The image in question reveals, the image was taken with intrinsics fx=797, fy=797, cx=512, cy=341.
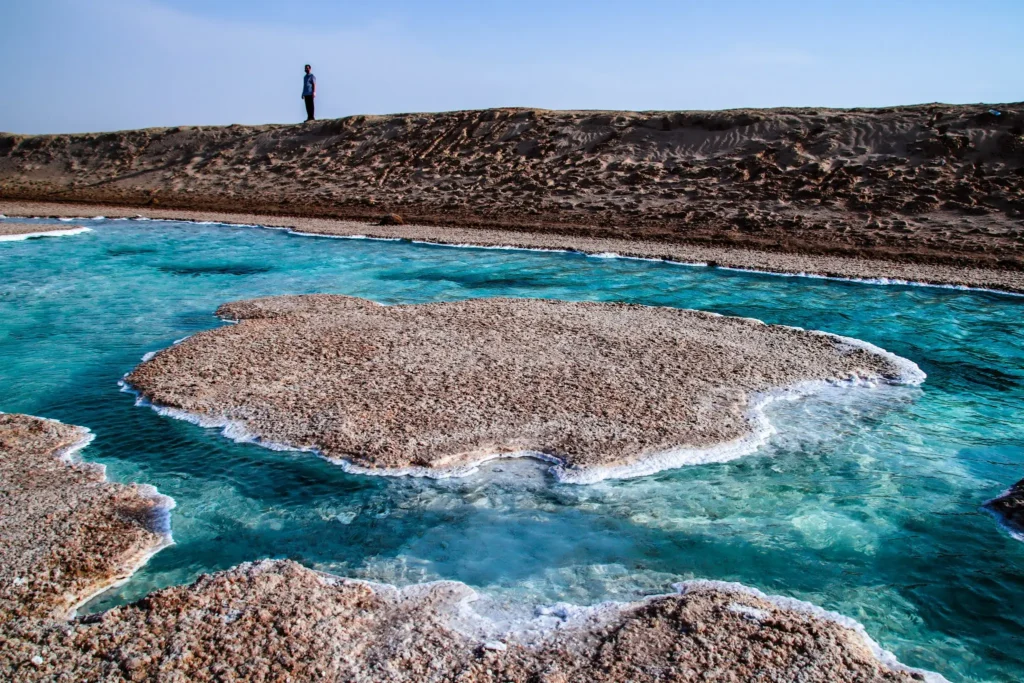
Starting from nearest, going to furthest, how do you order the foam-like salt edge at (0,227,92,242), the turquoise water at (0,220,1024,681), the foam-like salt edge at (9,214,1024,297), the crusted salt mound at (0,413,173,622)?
1. the crusted salt mound at (0,413,173,622)
2. the turquoise water at (0,220,1024,681)
3. the foam-like salt edge at (9,214,1024,297)
4. the foam-like salt edge at (0,227,92,242)

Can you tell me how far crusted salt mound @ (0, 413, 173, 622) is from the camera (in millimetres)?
2951

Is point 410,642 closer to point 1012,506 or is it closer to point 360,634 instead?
point 360,634

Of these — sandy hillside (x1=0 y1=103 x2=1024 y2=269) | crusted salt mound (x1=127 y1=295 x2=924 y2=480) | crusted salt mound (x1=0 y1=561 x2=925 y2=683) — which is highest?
sandy hillside (x1=0 y1=103 x2=1024 y2=269)

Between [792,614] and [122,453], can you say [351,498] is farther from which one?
[792,614]

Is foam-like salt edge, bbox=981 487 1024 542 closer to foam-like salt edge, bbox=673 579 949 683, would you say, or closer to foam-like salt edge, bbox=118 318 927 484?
foam-like salt edge, bbox=118 318 927 484

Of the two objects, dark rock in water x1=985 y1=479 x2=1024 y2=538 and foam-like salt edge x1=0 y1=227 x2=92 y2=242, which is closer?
dark rock in water x1=985 y1=479 x2=1024 y2=538

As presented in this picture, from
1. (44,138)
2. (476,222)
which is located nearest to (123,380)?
(476,222)

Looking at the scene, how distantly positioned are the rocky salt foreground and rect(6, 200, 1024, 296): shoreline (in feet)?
23.3

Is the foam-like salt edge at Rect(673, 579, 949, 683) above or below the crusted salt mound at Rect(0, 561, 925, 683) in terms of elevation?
below

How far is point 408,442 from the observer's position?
14.0ft

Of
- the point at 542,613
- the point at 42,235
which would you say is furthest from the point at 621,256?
the point at 42,235

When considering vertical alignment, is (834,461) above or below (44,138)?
below

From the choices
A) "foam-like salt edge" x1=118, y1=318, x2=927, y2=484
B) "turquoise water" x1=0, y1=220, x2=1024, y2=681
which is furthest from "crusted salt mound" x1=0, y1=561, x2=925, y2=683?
"foam-like salt edge" x1=118, y1=318, x2=927, y2=484

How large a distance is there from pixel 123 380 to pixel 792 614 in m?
4.65
